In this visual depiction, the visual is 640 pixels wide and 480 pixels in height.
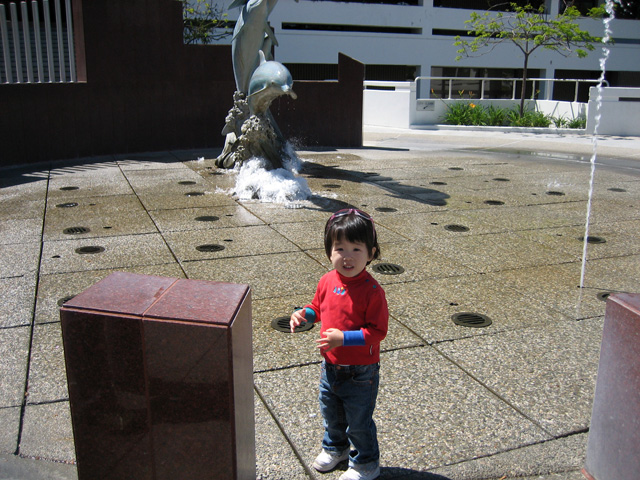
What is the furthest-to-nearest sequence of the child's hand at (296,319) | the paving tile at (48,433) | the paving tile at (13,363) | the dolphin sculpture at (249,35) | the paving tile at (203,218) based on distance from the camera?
1. the dolphin sculpture at (249,35)
2. the paving tile at (203,218)
3. the paving tile at (13,363)
4. the paving tile at (48,433)
5. the child's hand at (296,319)

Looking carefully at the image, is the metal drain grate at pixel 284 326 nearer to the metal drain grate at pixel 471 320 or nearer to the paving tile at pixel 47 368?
the metal drain grate at pixel 471 320

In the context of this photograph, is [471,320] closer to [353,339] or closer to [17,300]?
[353,339]

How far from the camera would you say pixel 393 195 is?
8.66m

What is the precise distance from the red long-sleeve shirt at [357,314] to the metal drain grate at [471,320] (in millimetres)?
1898

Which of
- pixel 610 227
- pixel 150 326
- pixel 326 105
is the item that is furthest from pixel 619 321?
Result: pixel 326 105

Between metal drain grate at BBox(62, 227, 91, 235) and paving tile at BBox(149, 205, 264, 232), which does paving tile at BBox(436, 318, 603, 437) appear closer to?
paving tile at BBox(149, 205, 264, 232)

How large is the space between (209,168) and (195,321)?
9.25 meters

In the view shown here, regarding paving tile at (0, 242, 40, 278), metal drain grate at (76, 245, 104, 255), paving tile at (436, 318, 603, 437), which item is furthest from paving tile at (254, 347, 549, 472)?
metal drain grate at (76, 245, 104, 255)

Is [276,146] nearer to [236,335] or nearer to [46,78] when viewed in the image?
[46,78]

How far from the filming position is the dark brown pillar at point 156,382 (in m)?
2.12

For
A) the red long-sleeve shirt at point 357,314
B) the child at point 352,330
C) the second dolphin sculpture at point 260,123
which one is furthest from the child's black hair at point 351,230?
the second dolphin sculpture at point 260,123

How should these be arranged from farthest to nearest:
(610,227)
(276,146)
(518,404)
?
(276,146), (610,227), (518,404)

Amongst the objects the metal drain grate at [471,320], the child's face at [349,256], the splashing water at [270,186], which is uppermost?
the child's face at [349,256]

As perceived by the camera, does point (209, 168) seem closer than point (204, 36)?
Yes
